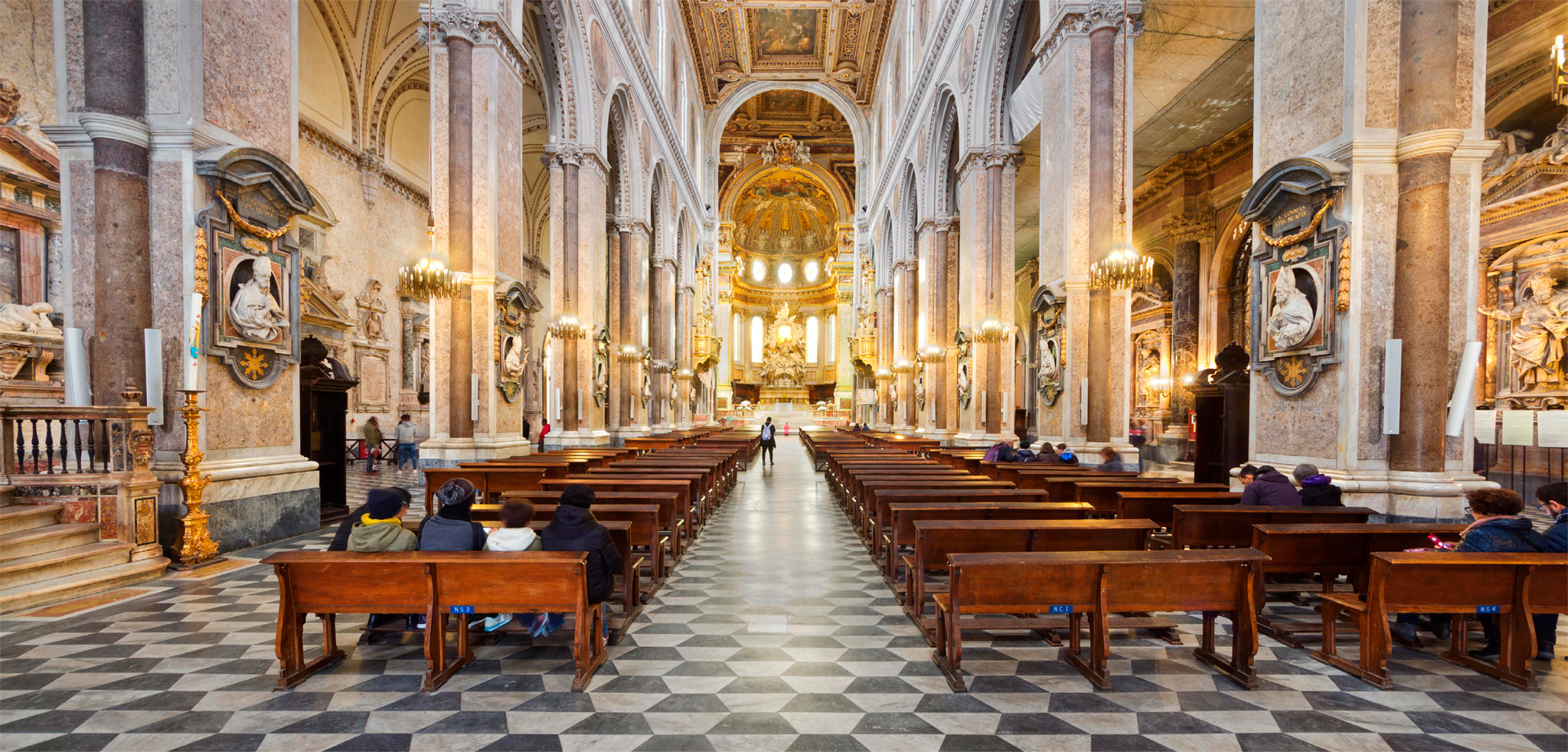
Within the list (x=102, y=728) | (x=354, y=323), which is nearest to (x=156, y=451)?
(x=102, y=728)

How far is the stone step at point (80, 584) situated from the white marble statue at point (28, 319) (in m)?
6.87

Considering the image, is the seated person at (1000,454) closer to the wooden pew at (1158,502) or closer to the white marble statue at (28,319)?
the wooden pew at (1158,502)

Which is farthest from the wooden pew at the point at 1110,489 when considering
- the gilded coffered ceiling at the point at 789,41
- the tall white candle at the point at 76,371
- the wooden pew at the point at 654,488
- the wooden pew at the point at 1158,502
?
the gilded coffered ceiling at the point at 789,41

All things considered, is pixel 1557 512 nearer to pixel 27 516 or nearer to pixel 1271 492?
pixel 1271 492

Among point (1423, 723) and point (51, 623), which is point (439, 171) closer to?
point (51, 623)

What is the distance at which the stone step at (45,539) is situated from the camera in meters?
4.84

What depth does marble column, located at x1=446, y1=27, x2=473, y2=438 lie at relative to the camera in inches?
385

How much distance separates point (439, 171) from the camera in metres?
9.83

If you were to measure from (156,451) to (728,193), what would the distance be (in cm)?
3480

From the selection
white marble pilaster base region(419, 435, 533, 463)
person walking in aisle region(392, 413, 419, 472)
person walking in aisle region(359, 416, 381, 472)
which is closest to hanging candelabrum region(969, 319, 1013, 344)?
white marble pilaster base region(419, 435, 533, 463)

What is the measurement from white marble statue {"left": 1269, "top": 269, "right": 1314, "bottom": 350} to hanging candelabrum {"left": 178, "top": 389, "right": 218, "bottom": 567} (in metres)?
9.69

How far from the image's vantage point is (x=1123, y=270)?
826cm

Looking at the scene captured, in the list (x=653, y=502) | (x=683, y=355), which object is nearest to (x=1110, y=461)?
(x=653, y=502)

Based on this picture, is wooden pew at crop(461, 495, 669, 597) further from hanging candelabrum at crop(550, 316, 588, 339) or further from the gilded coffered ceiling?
the gilded coffered ceiling
